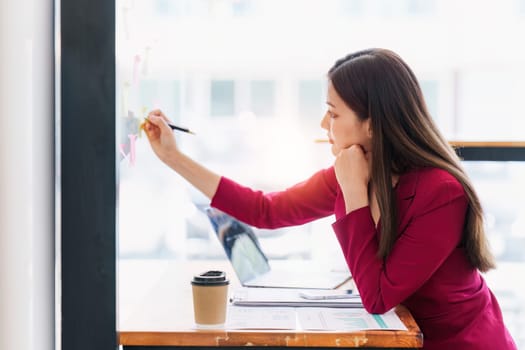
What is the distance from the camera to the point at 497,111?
287 cm

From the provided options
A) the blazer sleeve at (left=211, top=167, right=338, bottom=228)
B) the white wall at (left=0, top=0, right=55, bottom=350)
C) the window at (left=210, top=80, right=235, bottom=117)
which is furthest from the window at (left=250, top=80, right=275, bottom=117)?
the white wall at (left=0, top=0, right=55, bottom=350)

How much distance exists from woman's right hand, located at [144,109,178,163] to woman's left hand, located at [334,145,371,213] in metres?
0.39

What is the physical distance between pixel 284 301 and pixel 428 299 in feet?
0.95

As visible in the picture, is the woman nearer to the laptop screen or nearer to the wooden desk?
the wooden desk

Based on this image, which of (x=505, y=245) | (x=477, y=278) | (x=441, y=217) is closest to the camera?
(x=441, y=217)

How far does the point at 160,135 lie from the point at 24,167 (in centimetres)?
61

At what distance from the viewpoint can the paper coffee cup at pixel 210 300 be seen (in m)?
1.08

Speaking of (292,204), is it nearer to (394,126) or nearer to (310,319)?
(394,126)

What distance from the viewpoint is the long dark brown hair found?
4.25ft

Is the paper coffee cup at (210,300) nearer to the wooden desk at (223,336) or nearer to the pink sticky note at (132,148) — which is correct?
the wooden desk at (223,336)

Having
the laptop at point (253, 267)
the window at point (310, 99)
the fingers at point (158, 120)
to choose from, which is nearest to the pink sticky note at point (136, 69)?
the fingers at point (158, 120)

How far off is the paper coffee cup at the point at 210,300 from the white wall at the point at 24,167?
0.25 m

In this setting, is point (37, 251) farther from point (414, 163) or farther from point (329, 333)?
point (414, 163)

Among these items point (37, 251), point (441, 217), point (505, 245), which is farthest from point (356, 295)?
point (505, 245)
